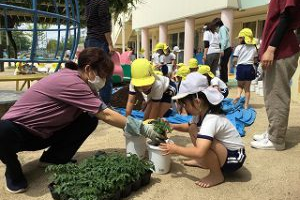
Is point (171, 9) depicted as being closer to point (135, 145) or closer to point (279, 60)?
point (279, 60)

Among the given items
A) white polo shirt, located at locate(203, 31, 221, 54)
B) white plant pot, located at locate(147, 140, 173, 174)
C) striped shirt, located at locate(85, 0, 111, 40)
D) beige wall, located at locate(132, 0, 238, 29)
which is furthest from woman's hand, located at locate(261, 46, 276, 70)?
beige wall, located at locate(132, 0, 238, 29)

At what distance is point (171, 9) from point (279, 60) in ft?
38.8

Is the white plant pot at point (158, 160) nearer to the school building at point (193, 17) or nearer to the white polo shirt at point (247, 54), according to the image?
the white polo shirt at point (247, 54)

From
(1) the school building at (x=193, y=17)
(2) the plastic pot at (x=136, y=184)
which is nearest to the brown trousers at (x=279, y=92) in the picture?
(2) the plastic pot at (x=136, y=184)

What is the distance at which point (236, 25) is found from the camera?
13.2m

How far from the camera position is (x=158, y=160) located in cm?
248

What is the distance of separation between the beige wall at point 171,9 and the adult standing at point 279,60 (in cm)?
775

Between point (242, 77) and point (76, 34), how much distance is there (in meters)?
2.78

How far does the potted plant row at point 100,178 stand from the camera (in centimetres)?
194

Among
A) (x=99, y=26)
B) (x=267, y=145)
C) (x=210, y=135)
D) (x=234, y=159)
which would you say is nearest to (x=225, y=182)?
(x=234, y=159)

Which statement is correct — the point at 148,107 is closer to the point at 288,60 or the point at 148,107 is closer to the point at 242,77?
the point at 288,60

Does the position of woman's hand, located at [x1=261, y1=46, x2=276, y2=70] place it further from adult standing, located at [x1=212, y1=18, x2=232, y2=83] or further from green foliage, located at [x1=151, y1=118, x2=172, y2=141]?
adult standing, located at [x1=212, y1=18, x2=232, y2=83]

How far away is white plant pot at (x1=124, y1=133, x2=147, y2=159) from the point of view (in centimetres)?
263

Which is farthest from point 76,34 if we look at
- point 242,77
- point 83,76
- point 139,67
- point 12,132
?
point 242,77
